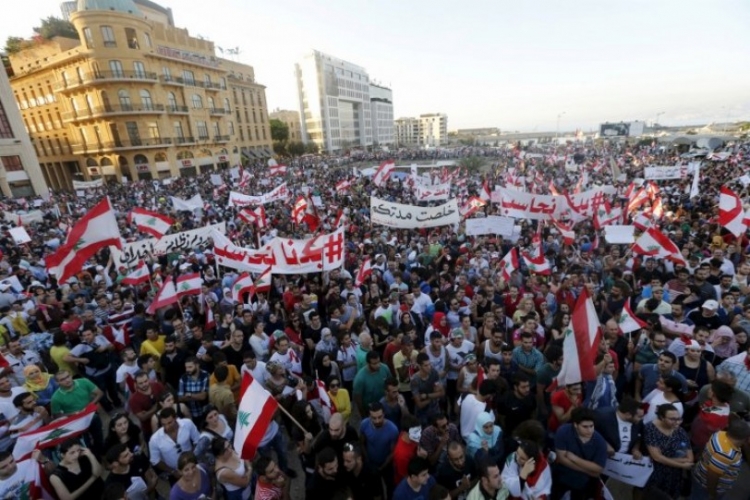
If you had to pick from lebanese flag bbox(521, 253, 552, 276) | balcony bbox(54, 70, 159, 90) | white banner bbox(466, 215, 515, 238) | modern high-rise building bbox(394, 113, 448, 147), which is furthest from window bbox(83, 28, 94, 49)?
modern high-rise building bbox(394, 113, 448, 147)

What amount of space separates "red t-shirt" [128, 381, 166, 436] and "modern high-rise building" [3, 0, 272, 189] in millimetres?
45037

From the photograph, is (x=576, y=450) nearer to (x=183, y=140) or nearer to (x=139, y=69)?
(x=139, y=69)

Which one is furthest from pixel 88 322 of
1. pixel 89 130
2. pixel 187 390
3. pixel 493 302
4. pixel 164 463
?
pixel 89 130

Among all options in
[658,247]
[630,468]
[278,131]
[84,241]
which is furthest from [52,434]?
[278,131]

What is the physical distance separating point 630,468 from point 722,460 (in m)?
0.70

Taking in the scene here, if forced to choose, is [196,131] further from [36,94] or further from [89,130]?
[36,94]

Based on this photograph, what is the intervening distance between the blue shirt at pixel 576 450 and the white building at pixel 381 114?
11680 centimetres

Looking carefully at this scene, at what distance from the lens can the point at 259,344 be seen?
564 centimetres

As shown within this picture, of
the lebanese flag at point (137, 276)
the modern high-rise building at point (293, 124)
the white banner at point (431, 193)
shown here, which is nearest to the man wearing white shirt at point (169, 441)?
the lebanese flag at point (137, 276)

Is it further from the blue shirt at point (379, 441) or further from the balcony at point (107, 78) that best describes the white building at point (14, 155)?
the blue shirt at point (379, 441)

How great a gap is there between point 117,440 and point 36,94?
59.5m

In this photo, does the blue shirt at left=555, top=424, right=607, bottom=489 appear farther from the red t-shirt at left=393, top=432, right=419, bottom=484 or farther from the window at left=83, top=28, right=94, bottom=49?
the window at left=83, top=28, right=94, bottom=49

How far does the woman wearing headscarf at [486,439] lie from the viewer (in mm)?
3645

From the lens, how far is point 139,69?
135 ft
